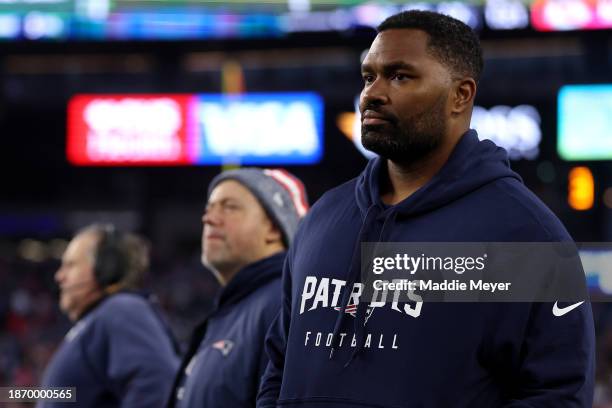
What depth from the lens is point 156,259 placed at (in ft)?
52.5

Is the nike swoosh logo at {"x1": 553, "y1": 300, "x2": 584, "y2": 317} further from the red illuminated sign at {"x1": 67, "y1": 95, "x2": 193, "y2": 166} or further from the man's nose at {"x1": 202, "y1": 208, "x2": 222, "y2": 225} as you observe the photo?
the red illuminated sign at {"x1": 67, "y1": 95, "x2": 193, "y2": 166}

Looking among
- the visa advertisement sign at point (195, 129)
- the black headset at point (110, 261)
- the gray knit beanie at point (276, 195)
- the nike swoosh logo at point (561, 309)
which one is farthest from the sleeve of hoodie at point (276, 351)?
the visa advertisement sign at point (195, 129)

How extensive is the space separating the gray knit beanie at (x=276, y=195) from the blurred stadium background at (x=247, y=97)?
648 cm

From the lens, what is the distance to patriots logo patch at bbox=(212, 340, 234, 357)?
2.71 m

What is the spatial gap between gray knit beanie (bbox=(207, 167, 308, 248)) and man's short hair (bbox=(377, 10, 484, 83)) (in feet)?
3.67

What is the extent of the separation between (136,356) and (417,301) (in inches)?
69.4

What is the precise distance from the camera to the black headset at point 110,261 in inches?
147

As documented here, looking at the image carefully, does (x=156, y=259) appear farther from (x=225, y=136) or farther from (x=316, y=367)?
(x=316, y=367)

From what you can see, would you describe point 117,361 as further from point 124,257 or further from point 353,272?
point 353,272

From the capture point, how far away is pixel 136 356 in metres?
3.35

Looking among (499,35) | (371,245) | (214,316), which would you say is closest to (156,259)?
(499,35)

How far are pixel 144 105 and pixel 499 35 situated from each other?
4246 millimetres

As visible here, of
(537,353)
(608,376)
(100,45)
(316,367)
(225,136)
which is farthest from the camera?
(100,45)

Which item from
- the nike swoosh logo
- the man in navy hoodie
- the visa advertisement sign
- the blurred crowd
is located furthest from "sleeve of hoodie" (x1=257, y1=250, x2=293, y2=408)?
the blurred crowd
